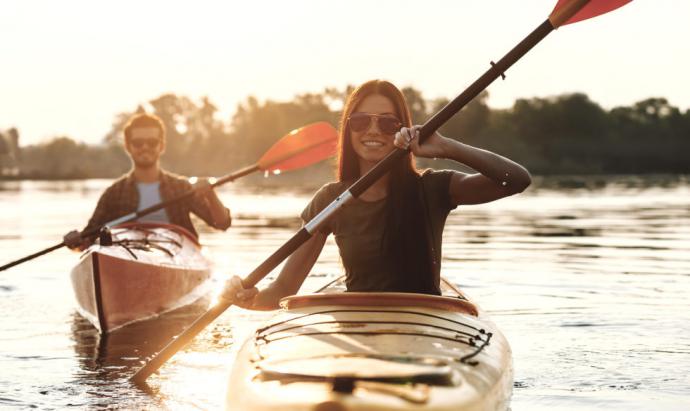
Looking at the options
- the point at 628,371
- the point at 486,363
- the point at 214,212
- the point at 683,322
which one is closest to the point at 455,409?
the point at 486,363

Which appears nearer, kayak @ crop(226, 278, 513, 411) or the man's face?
kayak @ crop(226, 278, 513, 411)

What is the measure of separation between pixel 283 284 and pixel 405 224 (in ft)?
2.91

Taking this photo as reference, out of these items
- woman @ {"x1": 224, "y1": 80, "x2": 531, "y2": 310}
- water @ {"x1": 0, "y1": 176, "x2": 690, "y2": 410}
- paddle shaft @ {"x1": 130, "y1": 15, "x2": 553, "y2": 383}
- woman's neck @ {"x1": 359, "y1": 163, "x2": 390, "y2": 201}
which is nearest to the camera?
woman @ {"x1": 224, "y1": 80, "x2": 531, "y2": 310}

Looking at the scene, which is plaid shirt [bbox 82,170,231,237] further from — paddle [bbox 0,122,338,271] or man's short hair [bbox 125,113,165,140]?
man's short hair [bbox 125,113,165,140]

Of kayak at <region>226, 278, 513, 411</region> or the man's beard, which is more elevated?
the man's beard

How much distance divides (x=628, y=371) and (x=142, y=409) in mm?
3118

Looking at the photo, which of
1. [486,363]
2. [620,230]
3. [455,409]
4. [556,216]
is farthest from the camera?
[556,216]

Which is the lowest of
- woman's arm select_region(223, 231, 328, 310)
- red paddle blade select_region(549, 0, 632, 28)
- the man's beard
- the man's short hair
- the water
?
the water

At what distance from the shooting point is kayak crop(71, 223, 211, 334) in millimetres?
8406

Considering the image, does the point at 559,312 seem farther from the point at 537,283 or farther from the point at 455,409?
the point at 455,409

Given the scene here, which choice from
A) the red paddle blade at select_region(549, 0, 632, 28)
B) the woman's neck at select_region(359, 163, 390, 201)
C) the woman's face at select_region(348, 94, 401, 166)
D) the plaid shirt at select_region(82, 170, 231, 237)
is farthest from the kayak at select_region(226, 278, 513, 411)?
the plaid shirt at select_region(82, 170, 231, 237)

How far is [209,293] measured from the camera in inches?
433

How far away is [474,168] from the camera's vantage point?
482cm

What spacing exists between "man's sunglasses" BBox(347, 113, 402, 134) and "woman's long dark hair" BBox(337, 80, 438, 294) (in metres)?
0.09
